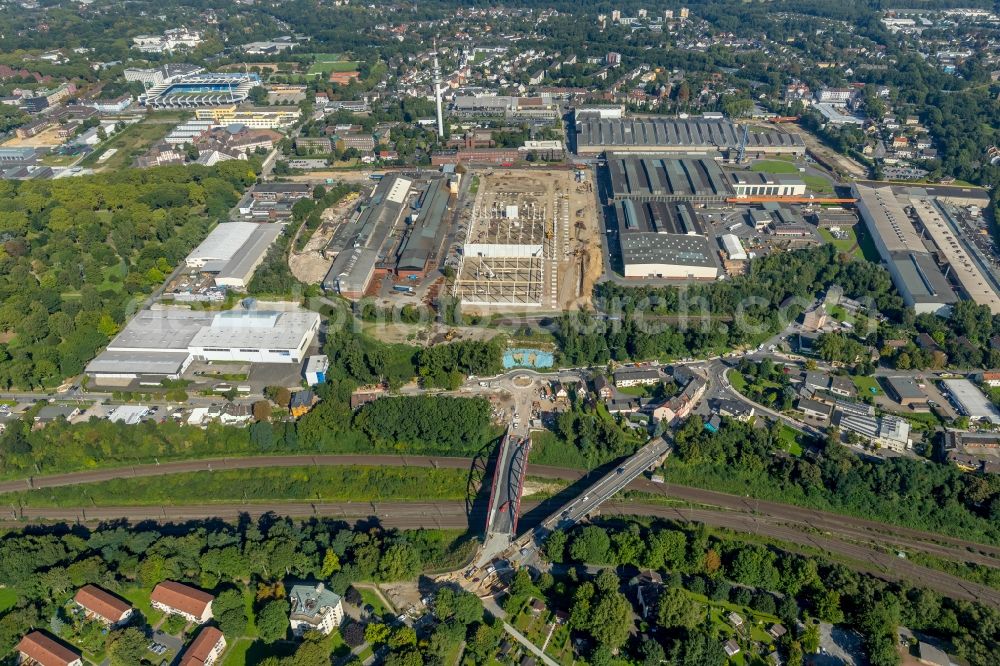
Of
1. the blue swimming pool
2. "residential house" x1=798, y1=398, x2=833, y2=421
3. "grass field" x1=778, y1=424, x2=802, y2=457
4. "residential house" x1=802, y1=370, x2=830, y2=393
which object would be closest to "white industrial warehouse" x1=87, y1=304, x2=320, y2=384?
the blue swimming pool

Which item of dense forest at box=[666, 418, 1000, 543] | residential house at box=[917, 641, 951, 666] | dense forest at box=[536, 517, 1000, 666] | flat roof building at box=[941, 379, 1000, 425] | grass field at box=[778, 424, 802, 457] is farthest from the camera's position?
flat roof building at box=[941, 379, 1000, 425]

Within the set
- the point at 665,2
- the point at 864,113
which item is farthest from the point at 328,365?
the point at 665,2

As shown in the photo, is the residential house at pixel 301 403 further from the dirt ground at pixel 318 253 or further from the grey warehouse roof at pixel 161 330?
the dirt ground at pixel 318 253

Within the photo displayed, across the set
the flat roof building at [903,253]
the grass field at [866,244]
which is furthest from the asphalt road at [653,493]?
the grass field at [866,244]

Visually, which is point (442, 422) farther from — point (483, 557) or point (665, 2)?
point (665, 2)

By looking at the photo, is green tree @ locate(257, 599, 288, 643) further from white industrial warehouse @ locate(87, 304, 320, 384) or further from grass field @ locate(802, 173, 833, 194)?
grass field @ locate(802, 173, 833, 194)

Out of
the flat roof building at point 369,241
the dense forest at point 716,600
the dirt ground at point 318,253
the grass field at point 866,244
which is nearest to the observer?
the dense forest at point 716,600

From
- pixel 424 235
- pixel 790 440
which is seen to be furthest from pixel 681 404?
pixel 424 235
